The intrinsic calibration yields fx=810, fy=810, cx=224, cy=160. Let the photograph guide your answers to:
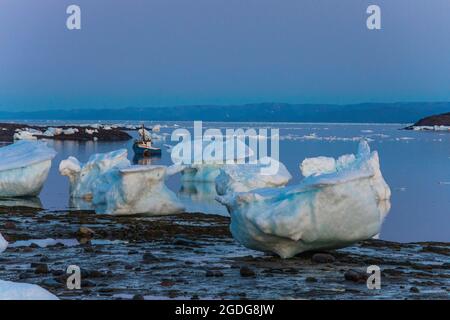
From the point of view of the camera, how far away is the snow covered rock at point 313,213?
1198 cm

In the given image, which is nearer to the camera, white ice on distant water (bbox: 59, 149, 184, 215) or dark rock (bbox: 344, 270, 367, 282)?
dark rock (bbox: 344, 270, 367, 282)

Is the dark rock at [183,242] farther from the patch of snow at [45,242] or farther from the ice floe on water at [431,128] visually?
the ice floe on water at [431,128]

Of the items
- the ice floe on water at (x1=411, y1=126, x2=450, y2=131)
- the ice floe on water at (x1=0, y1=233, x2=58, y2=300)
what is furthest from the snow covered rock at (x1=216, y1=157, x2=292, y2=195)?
the ice floe on water at (x1=411, y1=126, x2=450, y2=131)

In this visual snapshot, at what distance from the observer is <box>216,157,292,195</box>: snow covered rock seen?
24.1 m

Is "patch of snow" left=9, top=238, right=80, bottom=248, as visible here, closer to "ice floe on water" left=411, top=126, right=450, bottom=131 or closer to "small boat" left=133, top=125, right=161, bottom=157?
"small boat" left=133, top=125, right=161, bottom=157

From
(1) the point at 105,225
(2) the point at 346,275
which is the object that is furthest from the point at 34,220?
(2) the point at 346,275

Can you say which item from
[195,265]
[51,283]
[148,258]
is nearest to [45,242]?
[148,258]

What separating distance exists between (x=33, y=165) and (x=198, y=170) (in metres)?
11.0

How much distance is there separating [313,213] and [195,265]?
6.31ft

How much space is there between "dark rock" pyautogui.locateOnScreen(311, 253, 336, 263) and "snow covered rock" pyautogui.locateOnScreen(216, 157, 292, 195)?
10.9 m

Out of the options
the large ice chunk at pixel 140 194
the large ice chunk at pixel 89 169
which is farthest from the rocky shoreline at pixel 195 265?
the large ice chunk at pixel 89 169

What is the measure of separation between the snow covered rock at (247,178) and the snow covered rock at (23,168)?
527cm

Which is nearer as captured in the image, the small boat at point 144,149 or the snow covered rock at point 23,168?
the snow covered rock at point 23,168
